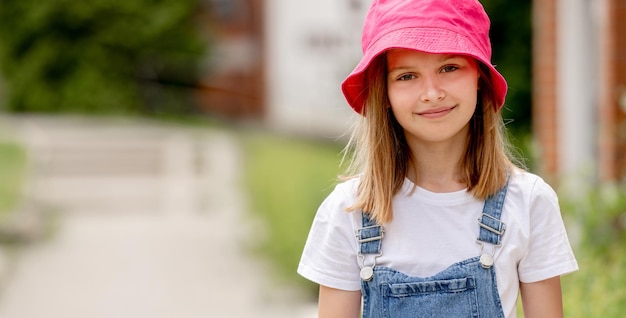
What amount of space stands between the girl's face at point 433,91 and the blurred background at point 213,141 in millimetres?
682

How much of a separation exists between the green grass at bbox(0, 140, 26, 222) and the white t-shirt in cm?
868

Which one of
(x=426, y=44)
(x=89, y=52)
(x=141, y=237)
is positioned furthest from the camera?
(x=89, y=52)

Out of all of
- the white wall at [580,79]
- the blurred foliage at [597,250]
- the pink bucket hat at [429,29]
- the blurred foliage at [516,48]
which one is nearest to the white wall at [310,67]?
the blurred foliage at [516,48]

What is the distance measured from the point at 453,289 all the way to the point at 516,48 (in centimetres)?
1148

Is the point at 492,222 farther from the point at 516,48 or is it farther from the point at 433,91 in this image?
the point at 516,48

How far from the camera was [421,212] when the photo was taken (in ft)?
7.80

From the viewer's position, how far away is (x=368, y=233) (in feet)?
7.75

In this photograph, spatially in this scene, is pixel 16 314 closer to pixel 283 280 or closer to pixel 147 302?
pixel 147 302

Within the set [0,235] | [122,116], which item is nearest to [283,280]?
[0,235]

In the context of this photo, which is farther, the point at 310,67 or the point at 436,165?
the point at 310,67

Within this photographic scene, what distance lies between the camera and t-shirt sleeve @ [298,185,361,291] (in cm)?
239

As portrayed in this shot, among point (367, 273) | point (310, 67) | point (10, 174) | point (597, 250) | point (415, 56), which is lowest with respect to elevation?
point (597, 250)

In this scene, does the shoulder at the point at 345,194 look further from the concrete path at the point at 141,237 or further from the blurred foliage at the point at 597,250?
the concrete path at the point at 141,237

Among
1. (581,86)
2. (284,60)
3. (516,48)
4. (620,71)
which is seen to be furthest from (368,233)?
(284,60)
